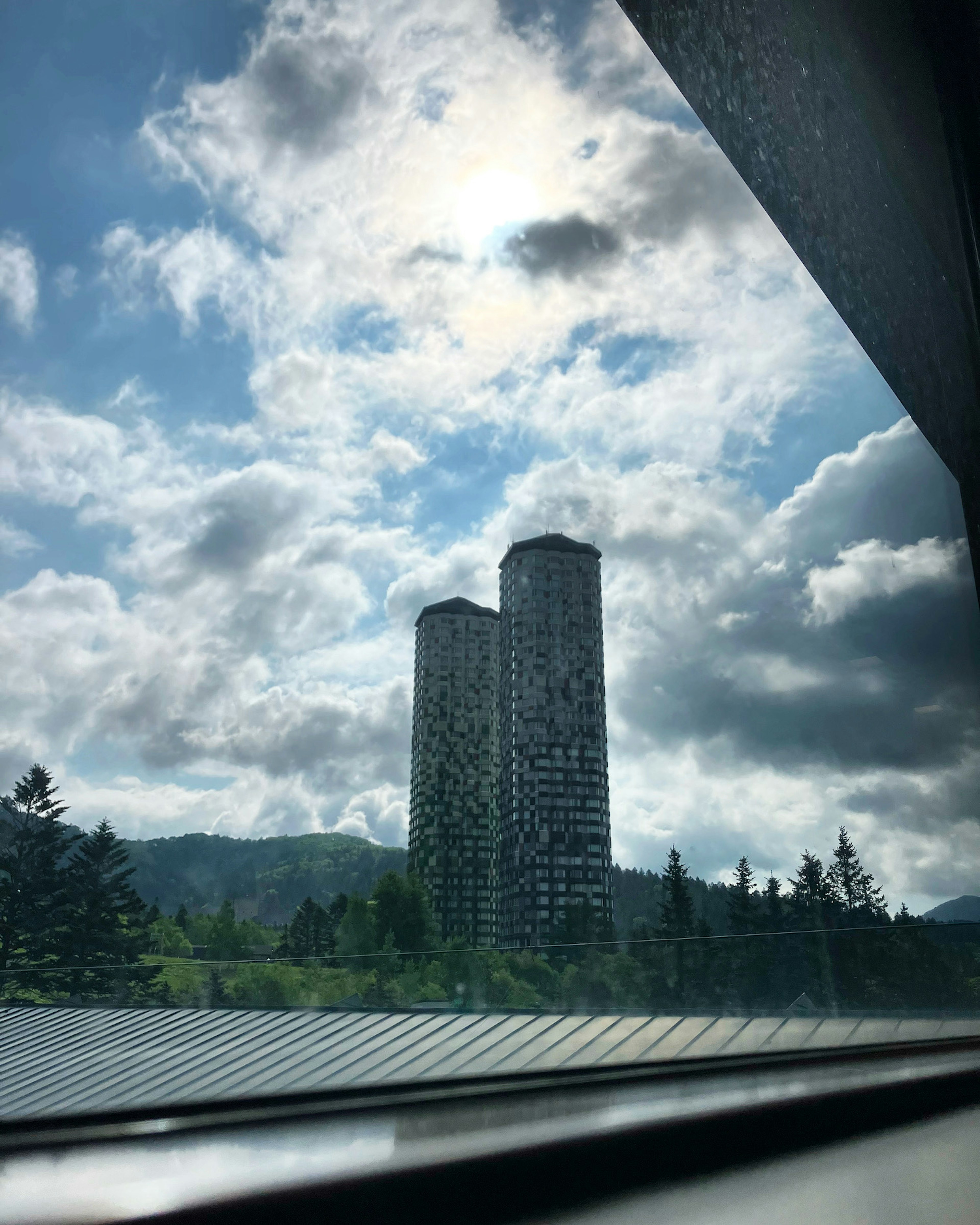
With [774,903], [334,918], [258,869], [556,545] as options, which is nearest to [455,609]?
[556,545]

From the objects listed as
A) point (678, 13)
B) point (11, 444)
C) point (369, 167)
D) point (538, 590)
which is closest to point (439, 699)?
point (538, 590)

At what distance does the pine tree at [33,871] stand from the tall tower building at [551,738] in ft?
18.3

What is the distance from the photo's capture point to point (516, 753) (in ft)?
28.0

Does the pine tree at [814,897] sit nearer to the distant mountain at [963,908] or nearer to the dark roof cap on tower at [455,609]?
the dark roof cap on tower at [455,609]

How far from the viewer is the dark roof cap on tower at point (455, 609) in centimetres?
647

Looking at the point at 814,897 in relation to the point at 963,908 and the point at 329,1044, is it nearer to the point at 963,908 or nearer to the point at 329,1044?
the point at 963,908

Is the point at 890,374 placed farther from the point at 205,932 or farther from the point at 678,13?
the point at 205,932

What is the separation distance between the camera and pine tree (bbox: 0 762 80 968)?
138 cm

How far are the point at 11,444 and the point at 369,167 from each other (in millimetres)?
2011

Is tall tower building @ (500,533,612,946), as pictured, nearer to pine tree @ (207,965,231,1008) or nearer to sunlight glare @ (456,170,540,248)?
sunlight glare @ (456,170,540,248)

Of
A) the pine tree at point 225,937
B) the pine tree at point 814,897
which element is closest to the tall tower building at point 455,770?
the pine tree at point 225,937

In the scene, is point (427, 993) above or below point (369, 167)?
below

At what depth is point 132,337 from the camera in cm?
170

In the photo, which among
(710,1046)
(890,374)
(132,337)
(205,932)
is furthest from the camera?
(890,374)
